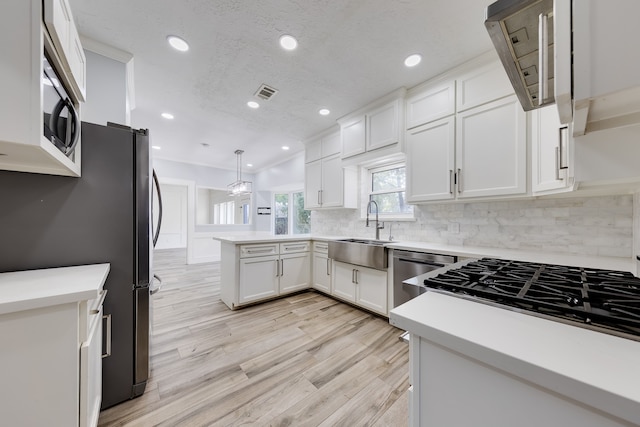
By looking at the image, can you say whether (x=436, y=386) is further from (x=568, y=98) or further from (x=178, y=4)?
(x=178, y=4)

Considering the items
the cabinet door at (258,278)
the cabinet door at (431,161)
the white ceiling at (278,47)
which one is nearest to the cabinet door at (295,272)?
the cabinet door at (258,278)

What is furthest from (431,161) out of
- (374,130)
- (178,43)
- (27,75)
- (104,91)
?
(104,91)

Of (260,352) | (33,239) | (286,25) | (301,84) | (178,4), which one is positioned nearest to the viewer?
(33,239)

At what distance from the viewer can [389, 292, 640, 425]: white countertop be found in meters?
0.39

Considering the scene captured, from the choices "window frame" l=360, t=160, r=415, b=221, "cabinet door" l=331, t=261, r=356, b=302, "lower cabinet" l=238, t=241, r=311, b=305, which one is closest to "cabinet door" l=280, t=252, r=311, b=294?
"lower cabinet" l=238, t=241, r=311, b=305

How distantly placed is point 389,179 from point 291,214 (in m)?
3.16

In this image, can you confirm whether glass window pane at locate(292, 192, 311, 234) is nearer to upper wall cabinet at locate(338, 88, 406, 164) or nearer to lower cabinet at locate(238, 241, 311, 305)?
lower cabinet at locate(238, 241, 311, 305)

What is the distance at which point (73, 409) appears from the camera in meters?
0.90

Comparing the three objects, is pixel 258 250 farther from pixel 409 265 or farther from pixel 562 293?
pixel 562 293

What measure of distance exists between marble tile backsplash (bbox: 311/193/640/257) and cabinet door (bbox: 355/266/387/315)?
0.70m

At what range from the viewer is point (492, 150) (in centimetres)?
199

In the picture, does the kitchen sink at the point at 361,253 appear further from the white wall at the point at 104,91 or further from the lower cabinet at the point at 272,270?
the white wall at the point at 104,91

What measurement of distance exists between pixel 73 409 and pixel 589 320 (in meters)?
1.78

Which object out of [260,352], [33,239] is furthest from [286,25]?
[260,352]
